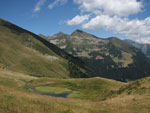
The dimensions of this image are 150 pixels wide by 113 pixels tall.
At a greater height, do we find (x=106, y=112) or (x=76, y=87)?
(x=106, y=112)

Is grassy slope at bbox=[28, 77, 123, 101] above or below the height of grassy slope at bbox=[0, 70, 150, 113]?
below

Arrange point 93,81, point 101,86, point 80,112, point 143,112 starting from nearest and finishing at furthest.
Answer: point 80,112 < point 143,112 < point 101,86 < point 93,81

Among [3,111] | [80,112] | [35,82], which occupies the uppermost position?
[3,111]

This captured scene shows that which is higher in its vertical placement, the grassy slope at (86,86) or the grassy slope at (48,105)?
the grassy slope at (48,105)

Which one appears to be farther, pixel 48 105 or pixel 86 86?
pixel 86 86

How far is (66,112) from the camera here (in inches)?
541

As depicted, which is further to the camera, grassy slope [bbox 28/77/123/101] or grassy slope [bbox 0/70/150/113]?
grassy slope [bbox 28/77/123/101]

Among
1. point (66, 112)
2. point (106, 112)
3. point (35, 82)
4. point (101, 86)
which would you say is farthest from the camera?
point (35, 82)

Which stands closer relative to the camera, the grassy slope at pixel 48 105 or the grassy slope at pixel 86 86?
the grassy slope at pixel 48 105

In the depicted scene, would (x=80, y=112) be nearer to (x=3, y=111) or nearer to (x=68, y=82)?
(x=3, y=111)

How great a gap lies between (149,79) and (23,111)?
3843cm

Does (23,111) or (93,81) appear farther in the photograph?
(93,81)

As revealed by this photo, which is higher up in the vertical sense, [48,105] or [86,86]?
[48,105]

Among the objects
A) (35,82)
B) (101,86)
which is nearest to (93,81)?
(101,86)
